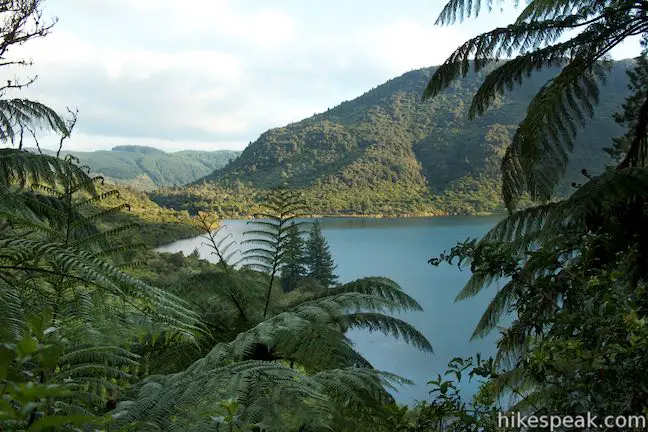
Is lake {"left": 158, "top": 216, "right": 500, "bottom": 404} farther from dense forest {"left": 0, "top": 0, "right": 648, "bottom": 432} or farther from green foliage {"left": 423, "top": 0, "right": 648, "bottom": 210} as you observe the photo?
green foliage {"left": 423, "top": 0, "right": 648, "bottom": 210}

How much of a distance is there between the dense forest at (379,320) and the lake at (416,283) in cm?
51

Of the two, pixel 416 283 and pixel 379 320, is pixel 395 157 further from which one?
pixel 379 320

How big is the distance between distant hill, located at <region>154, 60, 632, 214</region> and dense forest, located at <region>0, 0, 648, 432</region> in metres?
53.1

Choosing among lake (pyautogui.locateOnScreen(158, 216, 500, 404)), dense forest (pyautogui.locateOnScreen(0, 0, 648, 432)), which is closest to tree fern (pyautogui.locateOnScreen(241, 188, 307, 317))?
dense forest (pyautogui.locateOnScreen(0, 0, 648, 432))

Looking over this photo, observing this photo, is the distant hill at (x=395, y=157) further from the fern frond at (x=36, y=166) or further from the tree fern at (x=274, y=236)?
the fern frond at (x=36, y=166)

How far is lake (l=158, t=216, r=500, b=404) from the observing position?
1702cm

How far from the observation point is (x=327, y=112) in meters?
128

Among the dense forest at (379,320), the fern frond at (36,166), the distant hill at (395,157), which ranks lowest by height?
the dense forest at (379,320)

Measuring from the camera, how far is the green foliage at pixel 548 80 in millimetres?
2373

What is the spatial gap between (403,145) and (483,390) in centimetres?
9265

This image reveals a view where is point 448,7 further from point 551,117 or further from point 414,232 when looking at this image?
point 414,232

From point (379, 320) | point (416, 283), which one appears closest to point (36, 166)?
point (379, 320)

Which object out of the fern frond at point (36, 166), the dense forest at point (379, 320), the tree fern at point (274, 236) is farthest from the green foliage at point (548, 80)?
the fern frond at point (36, 166)

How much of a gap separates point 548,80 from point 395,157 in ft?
285
